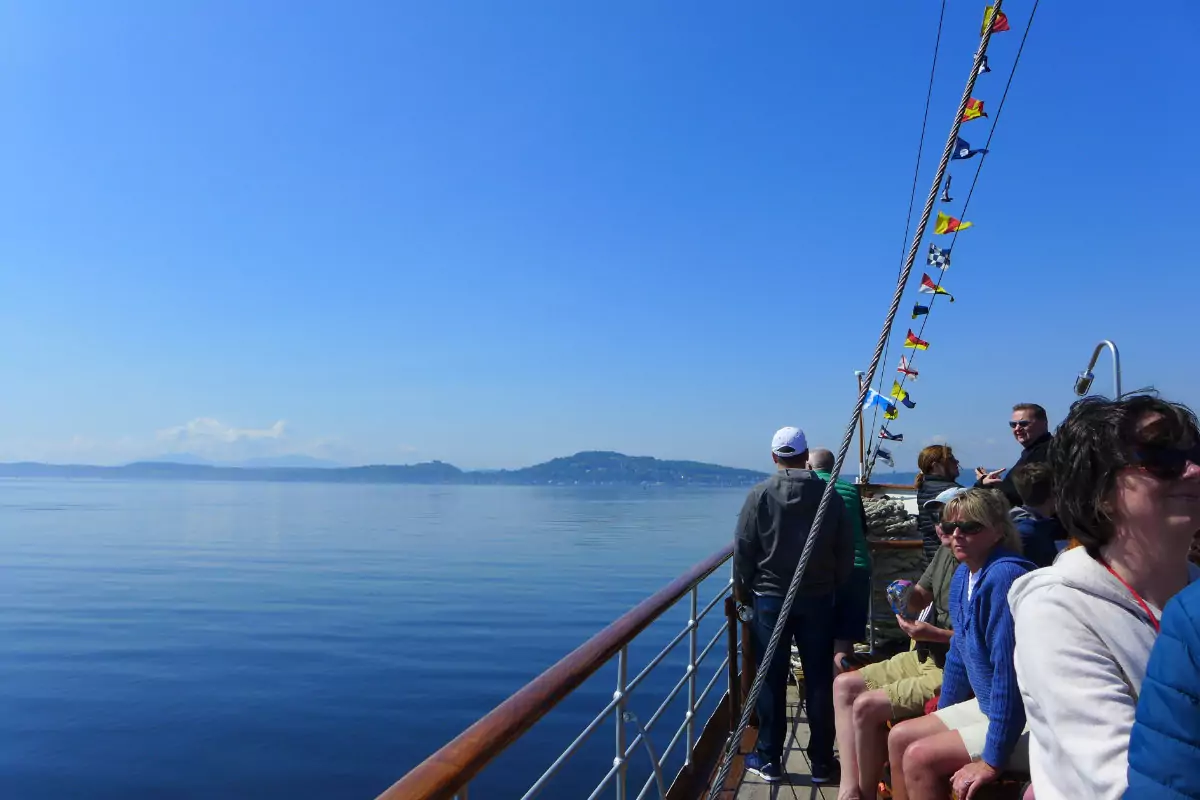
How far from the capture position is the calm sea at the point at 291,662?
8727mm

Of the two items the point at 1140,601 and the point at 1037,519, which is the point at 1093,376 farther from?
the point at 1140,601

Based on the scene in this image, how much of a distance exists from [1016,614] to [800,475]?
6.50 feet

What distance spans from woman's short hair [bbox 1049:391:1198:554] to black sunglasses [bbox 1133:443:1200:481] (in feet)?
0.04

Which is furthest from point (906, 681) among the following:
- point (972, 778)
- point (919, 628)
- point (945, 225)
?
point (945, 225)

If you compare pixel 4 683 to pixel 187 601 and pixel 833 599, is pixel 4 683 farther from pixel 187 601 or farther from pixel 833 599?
pixel 833 599

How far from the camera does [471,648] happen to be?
13734 mm

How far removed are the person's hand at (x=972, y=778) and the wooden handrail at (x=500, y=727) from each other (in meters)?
0.79

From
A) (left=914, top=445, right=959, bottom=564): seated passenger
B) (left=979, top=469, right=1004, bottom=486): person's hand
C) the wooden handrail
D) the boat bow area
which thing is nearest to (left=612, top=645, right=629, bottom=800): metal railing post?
the boat bow area

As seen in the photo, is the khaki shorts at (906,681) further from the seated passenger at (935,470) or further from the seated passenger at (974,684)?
the seated passenger at (935,470)

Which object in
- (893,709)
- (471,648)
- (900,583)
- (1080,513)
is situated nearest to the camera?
(1080,513)

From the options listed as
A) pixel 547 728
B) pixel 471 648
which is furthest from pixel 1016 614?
pixel 471 648

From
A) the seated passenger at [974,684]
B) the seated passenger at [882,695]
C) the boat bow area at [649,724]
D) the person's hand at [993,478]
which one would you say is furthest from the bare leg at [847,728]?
the person's hand at [993,478]

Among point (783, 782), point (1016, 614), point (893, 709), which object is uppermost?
point (1016, 614)

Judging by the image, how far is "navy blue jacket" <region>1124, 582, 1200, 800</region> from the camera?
87 centimetres
